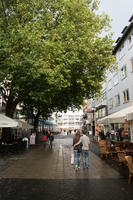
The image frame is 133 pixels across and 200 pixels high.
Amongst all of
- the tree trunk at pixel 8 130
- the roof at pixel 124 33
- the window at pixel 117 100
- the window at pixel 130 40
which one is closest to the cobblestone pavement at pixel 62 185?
the tree trunk at pixel 8 130

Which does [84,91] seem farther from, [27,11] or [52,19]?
[27,11]

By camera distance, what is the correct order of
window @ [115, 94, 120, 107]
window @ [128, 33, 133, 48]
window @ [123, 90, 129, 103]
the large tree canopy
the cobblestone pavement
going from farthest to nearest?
window @ [115, 94, 120, 107]
window @ [123, 90, 129, 103]
window @ [128, 33, 133, 48]
the large tree canopy
the cobblestone pavement

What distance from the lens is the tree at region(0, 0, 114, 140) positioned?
44.0 feet

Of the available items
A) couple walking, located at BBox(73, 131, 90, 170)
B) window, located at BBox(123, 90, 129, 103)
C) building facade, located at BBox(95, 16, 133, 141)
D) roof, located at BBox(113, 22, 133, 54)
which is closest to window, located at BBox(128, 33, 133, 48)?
building facade, located at BBox(95, 16, 133, 141)

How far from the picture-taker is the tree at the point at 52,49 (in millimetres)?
13398

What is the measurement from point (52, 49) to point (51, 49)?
0.34ft

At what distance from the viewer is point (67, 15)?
16.0 metres

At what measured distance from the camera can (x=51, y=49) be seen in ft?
46.8

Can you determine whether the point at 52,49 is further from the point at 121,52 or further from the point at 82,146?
the point at 121,52

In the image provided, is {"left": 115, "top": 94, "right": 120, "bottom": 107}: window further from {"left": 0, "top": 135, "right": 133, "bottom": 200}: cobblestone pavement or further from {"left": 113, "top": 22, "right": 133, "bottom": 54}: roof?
{"left": 0, "top": 135, "right": 133, "bottom": 200}: cobblestone pavement

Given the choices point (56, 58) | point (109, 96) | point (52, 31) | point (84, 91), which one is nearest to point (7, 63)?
point (56, 58)

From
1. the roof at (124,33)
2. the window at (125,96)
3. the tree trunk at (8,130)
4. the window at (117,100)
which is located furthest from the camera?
the window at (117,100)

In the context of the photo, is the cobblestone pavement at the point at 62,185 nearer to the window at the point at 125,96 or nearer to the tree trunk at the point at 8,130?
the tree trunk at the point at 8,130

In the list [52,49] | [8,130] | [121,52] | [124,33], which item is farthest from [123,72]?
[8,130]
